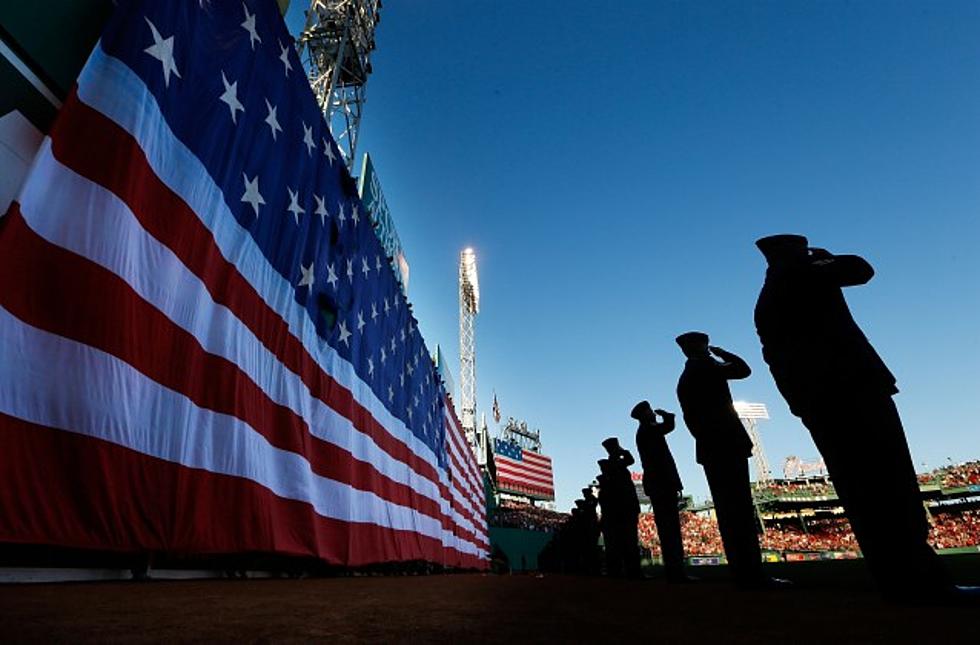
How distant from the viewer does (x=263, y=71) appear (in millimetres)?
3891

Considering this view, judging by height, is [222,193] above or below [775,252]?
above

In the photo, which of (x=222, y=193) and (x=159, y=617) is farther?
(x=222, y=193)

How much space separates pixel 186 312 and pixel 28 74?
1.39 m

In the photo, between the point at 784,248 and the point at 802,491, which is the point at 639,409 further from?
the point at 802,491

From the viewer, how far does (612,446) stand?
5.26 m

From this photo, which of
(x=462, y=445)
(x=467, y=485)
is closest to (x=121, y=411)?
(x=462, y=445)

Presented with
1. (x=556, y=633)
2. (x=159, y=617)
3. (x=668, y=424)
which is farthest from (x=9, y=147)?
(x=668, y=424)

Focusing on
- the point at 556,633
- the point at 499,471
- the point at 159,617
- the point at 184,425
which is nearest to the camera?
the point at 556,633

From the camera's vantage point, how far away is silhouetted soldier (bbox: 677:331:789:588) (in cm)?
271

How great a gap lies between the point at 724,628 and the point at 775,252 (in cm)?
160

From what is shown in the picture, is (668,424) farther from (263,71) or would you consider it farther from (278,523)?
(263,71)

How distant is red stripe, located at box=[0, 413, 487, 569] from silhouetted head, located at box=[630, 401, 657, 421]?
2928 mm

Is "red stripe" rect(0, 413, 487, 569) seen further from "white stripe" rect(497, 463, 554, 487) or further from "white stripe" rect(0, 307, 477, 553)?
"white stripe" rect(497, 463, 554, 487)

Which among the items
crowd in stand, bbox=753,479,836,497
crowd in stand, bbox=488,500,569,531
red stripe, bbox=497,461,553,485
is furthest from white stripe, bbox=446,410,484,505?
red stripe, bbox=497,461,553,485
